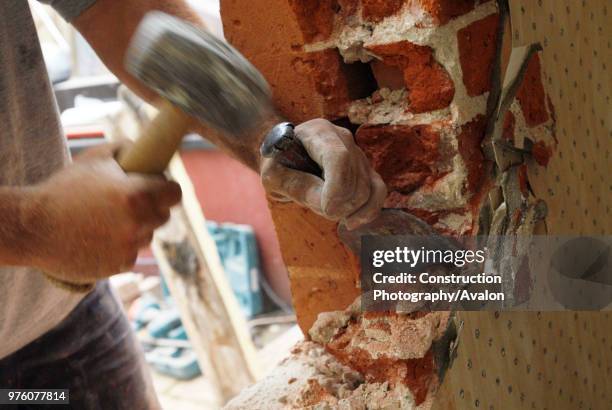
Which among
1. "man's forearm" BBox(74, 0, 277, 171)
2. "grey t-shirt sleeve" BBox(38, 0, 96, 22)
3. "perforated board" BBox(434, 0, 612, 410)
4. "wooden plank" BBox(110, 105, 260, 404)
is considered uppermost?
"grey t-shirt sleeve" BBox(38, 0, 96, 22)

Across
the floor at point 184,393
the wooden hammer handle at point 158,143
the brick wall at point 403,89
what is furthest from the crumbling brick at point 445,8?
the floor at point 184,393

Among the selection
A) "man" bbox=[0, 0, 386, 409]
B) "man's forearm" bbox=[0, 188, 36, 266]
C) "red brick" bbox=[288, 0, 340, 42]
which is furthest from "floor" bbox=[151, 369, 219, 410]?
"red brick" bbox=[288, 0, 340, 42]

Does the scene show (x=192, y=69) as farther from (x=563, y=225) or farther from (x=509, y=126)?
(x=563, y=225)

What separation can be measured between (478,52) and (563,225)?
13.4 inches

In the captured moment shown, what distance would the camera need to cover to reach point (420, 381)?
0.83 metres

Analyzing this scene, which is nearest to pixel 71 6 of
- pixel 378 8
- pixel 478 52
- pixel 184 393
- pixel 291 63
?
pixel 291 63

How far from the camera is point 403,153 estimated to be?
86 cm

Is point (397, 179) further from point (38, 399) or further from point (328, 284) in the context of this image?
point (38, 399)

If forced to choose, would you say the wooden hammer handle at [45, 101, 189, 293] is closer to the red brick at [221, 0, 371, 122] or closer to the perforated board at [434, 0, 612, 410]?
the red brick at [221, 0, 371, 122]

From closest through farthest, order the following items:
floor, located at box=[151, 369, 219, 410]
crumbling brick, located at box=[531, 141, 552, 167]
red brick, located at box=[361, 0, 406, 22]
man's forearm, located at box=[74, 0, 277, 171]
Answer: red brick, located at box=[361, 0, 406, 22], crumbling brick, located at box=[531, 141, 552, 167], man's forearm, located at box=[74, 0, 277, 171], floor, located at box=[151, 369, 219, 410]

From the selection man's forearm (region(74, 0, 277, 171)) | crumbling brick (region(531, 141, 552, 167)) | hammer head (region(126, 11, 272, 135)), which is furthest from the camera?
man's forearm (region(74, 0, 277, 171))

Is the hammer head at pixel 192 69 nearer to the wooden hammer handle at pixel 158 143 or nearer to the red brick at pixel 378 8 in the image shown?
the wooden hammer handle at pixel 158 143

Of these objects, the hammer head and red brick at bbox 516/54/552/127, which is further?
red brick at bbox 516/54/552/127

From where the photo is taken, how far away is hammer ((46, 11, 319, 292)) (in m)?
0.70
